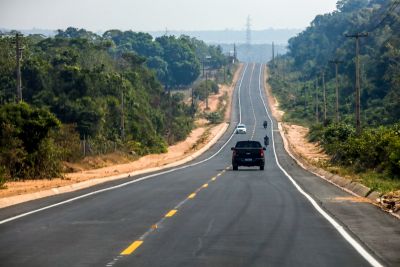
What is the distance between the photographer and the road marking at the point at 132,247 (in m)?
13.6

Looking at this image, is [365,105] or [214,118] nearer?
[365,105]

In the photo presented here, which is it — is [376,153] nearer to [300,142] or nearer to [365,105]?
[300,142]

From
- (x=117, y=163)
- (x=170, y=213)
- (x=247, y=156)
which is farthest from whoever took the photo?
(x=117, y=163)

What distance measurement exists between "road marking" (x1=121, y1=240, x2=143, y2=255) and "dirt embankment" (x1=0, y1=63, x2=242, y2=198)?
13307 millimetres

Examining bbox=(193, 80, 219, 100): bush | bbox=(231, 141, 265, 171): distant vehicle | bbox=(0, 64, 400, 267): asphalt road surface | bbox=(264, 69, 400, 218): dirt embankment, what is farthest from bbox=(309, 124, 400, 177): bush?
bbox=(193, 80, 219, 100): bush

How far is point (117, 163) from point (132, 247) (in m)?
53.6

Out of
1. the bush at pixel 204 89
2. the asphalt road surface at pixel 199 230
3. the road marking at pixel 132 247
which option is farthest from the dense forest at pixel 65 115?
the bush at pixel 204 89

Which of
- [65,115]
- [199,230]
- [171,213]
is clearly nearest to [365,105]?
[65,115]

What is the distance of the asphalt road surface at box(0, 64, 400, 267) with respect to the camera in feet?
42.6

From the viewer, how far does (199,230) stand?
55.4 ft

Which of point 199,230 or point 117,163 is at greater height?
point 199,230

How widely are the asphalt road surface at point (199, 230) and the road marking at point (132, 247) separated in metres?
0.02

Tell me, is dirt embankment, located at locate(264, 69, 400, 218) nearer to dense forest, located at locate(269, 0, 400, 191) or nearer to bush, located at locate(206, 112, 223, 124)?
dense forest, located at locate(269, 0, 400, 191)

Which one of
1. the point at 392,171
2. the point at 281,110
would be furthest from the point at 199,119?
the point at 392,171
